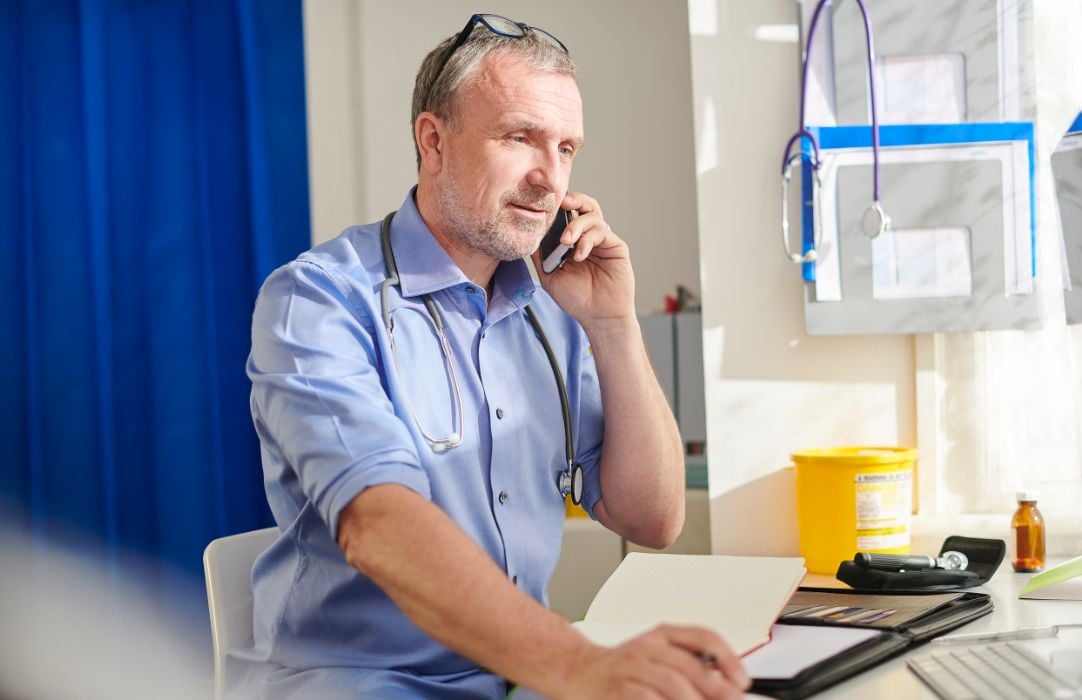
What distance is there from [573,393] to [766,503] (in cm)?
53

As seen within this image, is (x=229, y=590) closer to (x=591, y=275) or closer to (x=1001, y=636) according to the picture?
(x=591, y=275)

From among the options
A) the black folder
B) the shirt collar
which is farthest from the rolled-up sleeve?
the black folder

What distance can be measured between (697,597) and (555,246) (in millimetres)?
536

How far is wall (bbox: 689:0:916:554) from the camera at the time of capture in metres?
1.80

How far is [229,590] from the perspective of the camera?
1.34 metres

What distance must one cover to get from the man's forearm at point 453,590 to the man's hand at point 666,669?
28 millimetres

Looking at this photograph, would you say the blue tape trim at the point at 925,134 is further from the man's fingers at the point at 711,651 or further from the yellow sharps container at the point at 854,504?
the man's fingers at the point at 711,651

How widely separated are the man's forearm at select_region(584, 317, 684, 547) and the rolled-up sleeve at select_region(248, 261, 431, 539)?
13.0 inches

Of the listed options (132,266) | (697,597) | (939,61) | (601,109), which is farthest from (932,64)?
(132,266)

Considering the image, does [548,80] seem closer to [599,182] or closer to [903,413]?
[903,413]

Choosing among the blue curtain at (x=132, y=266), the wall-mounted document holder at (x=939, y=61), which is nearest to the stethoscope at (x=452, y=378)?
the wall-mounted document holder at (x=939, y=61)

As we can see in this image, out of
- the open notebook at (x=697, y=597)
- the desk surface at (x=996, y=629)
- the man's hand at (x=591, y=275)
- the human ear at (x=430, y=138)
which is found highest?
the human ear at (x=430, y=138)

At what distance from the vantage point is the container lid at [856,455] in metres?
1.61

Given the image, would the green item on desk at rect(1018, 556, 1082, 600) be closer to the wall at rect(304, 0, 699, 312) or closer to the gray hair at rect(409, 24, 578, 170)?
the gray hair at rect(409, 24, 578, 170)
